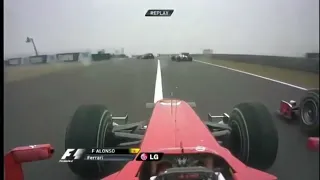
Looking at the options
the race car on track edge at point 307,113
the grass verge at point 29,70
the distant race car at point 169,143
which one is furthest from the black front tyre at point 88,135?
the race car on track edge at point 307,113

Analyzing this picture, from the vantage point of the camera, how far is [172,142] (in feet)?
6.97

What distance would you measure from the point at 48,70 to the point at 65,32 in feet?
0.70

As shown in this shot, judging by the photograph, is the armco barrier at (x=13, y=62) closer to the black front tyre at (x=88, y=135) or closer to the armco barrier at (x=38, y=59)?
the armco barrier at (x=38, y=59)

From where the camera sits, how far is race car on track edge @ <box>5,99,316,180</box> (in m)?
2.12

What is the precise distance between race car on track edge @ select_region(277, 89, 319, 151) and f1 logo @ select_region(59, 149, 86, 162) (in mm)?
968

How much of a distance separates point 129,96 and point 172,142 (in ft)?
1.07

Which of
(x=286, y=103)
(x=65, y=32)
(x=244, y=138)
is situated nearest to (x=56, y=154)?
(x=65, y=32)

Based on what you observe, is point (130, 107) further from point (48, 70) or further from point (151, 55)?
point (48, 70)

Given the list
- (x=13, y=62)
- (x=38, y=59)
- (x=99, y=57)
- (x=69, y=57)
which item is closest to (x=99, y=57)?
(x=99, y=57)

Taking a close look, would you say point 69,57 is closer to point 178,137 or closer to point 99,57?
point 99,57

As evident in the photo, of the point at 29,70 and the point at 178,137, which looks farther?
the point at 29,70

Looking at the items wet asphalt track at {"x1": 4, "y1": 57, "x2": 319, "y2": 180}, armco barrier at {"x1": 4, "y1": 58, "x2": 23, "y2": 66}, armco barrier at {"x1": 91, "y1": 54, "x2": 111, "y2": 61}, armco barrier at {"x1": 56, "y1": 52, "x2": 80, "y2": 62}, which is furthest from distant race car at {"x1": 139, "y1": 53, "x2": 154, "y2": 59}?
armco barrier at {"x1": 4, "y1": 58, "x2": 23, "y2": 66}

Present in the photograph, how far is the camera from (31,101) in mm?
2334

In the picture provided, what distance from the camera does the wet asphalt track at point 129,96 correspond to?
224cm
